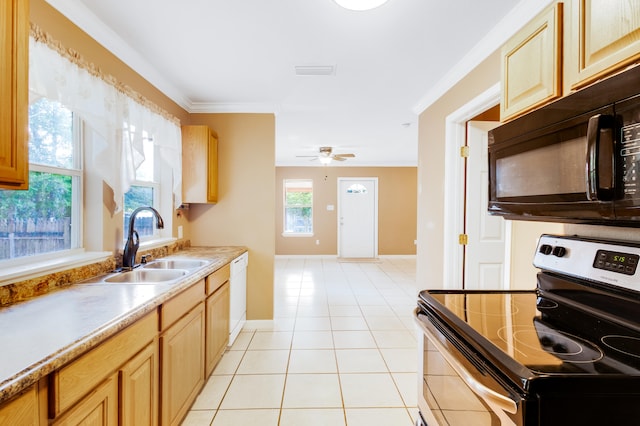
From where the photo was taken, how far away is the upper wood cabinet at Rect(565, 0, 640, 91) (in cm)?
76

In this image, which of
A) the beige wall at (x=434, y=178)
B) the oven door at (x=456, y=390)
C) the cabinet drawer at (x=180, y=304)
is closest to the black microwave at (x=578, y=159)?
the oven door at (x=456, y=390)

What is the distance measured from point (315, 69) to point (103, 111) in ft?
4.86

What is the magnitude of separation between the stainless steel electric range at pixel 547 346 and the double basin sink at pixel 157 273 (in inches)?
57.7

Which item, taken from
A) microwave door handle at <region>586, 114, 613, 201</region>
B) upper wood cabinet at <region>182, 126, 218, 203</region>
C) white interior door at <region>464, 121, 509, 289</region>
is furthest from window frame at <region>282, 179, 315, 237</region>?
microwave door handle at <region>586, 114, 613, 201</region>

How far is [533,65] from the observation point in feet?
3.72

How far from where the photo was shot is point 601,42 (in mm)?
843

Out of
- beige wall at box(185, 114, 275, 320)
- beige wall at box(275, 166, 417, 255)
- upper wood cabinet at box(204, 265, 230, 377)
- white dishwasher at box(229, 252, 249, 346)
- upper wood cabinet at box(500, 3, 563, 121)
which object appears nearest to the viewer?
upper wood cabinet at box(500, 3, 563, 121)

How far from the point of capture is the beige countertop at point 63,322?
0.79 m

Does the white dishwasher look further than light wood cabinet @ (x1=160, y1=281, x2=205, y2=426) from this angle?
Yes

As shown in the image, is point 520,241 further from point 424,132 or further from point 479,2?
point 424,132

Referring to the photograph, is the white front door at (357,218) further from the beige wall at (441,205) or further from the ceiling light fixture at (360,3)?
the ceiling light fixture at (360,3)

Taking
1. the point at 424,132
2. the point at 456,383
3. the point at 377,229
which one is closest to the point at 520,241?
the point at 456,383

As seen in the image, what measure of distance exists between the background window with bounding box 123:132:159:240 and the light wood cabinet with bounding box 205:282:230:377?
89cm

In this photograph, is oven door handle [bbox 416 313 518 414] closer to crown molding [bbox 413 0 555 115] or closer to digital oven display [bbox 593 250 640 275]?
digital oven display [bbox 593 250 640 275]
